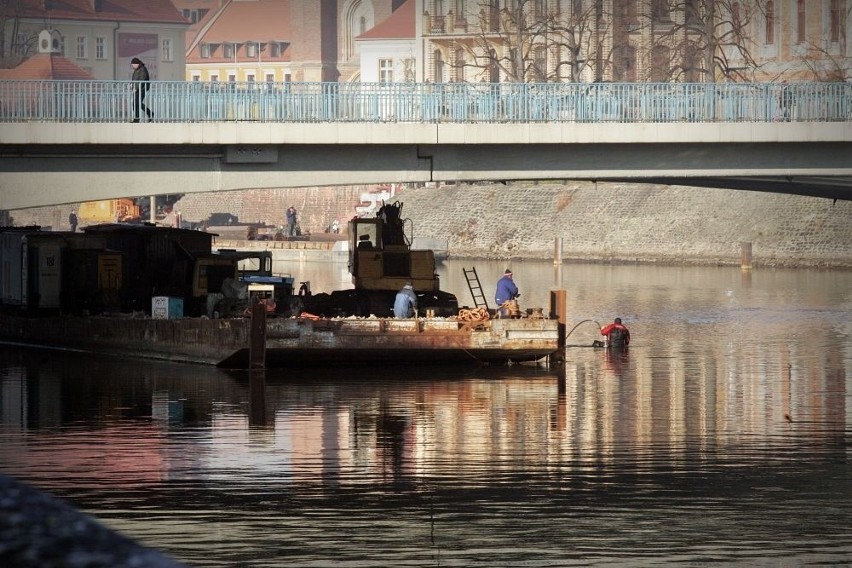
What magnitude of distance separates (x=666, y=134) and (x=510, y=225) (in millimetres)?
62533

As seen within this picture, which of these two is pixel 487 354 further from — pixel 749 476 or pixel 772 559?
pixel 772 559

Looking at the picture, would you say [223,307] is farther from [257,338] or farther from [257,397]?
[257,397]

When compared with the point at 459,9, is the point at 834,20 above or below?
below

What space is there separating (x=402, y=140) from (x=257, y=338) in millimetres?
6015

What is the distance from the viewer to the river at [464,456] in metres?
16.4

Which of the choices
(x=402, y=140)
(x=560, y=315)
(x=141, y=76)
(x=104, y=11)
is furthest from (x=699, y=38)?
(x=104, y=11)

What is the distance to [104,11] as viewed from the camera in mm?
162125

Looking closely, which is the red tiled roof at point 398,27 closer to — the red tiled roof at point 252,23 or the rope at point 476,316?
the red tiled roof at point 252,23

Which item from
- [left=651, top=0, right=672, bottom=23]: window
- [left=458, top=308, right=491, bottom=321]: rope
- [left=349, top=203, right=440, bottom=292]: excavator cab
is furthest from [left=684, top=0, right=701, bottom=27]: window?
[left=458, top=308, right=491, bottom=321]: rope

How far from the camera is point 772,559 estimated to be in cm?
1543

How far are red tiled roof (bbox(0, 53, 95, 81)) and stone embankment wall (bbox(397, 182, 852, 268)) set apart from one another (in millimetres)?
43410

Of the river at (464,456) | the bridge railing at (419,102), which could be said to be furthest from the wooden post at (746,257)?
the bridge railing at (419,102)

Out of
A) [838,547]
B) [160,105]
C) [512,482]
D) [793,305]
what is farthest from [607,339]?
[838,547]

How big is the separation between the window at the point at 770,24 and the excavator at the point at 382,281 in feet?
187
